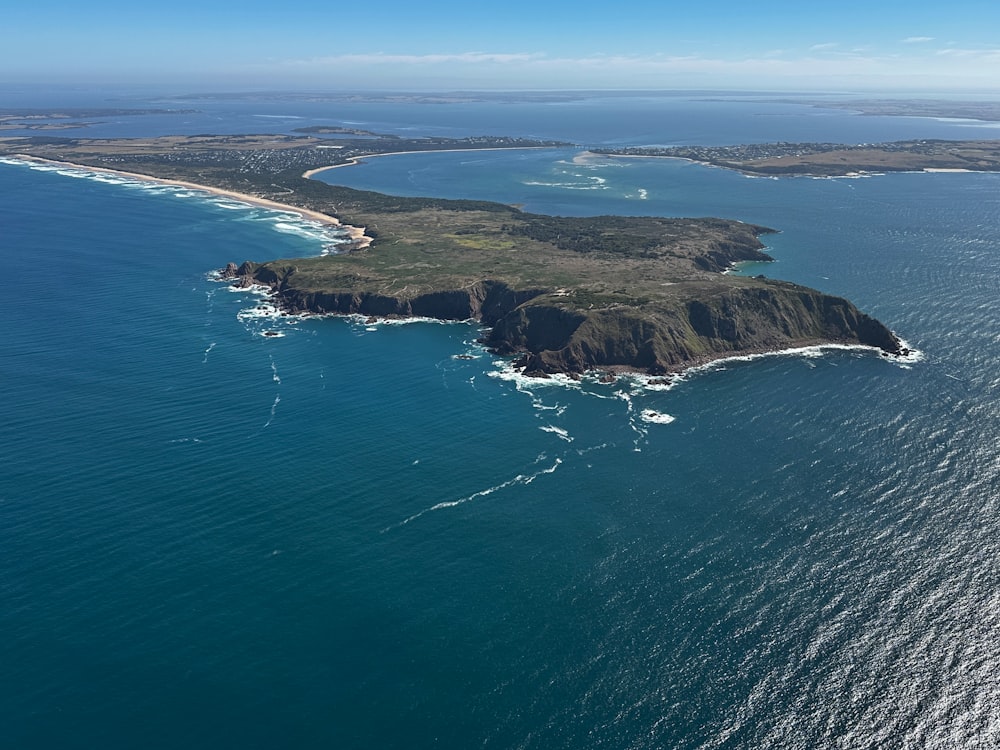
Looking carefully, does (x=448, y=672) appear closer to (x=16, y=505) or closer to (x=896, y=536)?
(x=896, y=536)

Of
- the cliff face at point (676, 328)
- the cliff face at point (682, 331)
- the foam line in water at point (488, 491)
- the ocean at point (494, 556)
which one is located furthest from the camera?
the cliff face at point (676, 328)

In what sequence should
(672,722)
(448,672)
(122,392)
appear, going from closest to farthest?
(672,722)
(448,672)
(122,392)

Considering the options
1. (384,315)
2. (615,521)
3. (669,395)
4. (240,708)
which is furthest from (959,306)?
(240,708)

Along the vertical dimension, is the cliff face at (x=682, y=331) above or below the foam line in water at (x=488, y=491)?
above

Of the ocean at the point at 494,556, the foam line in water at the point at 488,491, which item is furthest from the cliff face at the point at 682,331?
the foam line in water at the point at 488,491

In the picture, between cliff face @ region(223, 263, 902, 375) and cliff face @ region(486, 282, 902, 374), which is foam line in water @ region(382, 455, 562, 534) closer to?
cliff face @ region(223, 263, 902, 375)

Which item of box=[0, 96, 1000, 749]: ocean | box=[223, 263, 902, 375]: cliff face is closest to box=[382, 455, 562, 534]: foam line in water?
box=[0, 96, 1000, 749]: ocean

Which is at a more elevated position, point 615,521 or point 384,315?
point 384,315

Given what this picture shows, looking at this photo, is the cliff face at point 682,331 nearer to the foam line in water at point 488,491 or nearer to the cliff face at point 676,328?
the cliff face at point 676,328
